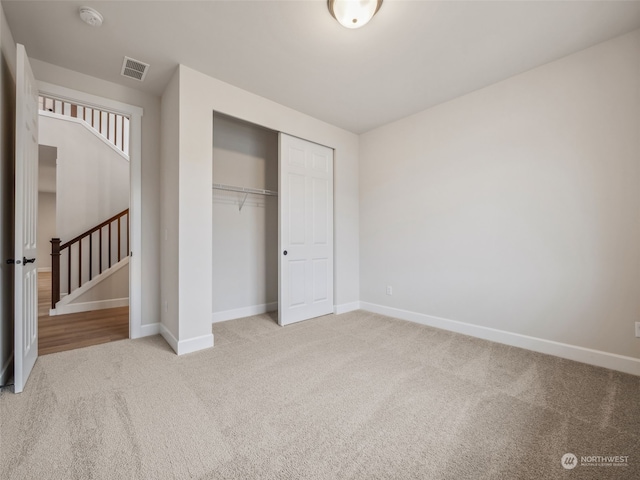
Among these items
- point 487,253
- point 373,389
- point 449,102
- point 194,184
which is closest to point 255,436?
point 373,389

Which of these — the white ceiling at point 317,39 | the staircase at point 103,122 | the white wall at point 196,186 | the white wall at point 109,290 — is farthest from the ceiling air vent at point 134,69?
the white wall at point 109,290

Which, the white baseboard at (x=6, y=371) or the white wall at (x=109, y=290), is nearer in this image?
the white baseboard at (x=6, y=371)

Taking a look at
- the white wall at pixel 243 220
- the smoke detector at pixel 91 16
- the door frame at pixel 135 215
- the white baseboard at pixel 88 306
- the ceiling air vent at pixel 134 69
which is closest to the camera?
the smoke detector at pixel 91 16

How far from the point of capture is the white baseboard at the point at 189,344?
2570 millimetres

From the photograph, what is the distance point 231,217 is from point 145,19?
216cm

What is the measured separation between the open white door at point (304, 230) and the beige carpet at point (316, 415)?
993mm

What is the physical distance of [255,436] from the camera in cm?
149

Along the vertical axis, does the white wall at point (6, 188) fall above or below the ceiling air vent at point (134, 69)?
below

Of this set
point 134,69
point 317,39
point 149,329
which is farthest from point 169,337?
point 317,39

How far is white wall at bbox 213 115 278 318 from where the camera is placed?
366 cm

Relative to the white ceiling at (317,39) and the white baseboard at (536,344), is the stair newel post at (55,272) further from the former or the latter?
the white baseboard at (536,344)

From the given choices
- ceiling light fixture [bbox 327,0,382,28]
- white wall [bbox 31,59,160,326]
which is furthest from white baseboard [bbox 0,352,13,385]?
ceiling light fixture [bbox 327,0,382,28]

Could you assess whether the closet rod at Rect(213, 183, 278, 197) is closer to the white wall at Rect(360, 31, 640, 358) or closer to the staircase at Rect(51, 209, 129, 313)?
the white wall at Rect(360, 31, 640, 358)

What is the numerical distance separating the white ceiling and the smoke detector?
0.05 m
